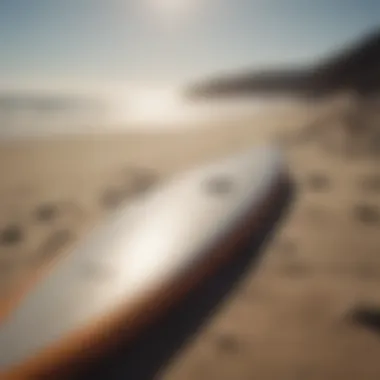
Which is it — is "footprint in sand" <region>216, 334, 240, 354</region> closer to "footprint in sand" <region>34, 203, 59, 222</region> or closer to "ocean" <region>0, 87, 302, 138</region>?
"footprint in sand" <region>34, 203, 59, 222</region>

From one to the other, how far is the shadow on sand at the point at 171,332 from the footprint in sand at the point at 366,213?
0.70 m

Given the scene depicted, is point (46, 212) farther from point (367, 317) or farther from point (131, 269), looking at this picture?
point (367, 317)

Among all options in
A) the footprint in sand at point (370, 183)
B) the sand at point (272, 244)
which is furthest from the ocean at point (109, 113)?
the footprint in sand at point (370, 183)

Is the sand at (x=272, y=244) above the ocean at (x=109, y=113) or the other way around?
above

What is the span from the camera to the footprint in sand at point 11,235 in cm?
280

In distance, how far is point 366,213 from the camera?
2.94 meters

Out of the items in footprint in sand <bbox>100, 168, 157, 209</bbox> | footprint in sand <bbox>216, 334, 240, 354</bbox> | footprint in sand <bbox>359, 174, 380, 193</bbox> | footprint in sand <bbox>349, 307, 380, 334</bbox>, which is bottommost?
footprint in sand <bbox>359, 174, 380, 193</bbox>

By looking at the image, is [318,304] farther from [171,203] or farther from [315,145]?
[315,145]

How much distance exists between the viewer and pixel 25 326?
1.92 m

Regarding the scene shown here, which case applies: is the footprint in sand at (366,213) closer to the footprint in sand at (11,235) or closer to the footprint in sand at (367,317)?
the footprint in sand at (367,317)

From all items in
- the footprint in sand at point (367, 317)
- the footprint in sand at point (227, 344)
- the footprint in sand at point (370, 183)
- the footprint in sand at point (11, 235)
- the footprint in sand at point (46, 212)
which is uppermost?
the footprint in sand at point (227, 344)

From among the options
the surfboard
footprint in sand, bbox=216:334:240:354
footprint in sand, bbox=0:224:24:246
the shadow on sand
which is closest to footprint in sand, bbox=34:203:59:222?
footprint in sand, bbox=0:224:24:246

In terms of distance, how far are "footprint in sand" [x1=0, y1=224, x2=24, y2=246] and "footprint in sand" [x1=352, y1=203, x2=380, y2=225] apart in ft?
6.55

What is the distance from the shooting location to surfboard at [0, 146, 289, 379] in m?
1.82
